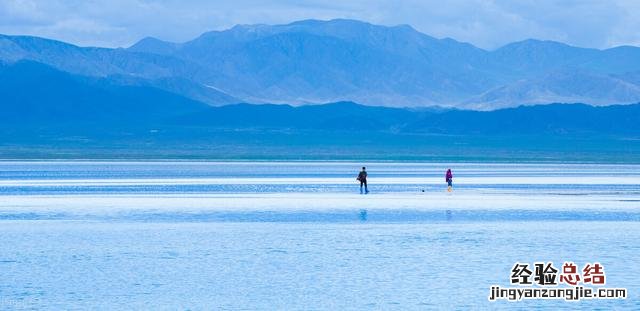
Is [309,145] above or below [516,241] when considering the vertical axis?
above

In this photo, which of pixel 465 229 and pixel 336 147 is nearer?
pixel 465 229

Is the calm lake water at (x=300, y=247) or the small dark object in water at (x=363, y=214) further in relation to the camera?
the small dark object in water at (x=363, y=214)

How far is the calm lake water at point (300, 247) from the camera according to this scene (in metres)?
21.8

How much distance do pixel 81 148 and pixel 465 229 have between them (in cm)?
13584

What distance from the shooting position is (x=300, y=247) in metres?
29.1

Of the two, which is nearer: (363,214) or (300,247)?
(300,247)

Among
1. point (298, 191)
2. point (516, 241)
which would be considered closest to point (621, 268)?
point (516, 241)

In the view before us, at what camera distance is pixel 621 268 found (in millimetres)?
24828

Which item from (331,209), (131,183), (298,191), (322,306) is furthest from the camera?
(131,183)

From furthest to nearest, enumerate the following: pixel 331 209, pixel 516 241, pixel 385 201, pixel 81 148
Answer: pixel 81 148 < pixel 385 201 < pixel 331 209 < pixel 516 241

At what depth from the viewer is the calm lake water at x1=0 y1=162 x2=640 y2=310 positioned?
2183cm

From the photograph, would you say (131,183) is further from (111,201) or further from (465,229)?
(465,229)

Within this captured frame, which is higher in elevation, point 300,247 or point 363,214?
point 363,214

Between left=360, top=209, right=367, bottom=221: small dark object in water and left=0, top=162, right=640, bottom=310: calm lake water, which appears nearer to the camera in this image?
left=0, top=162, right=640, bottom=310: calm lake water
